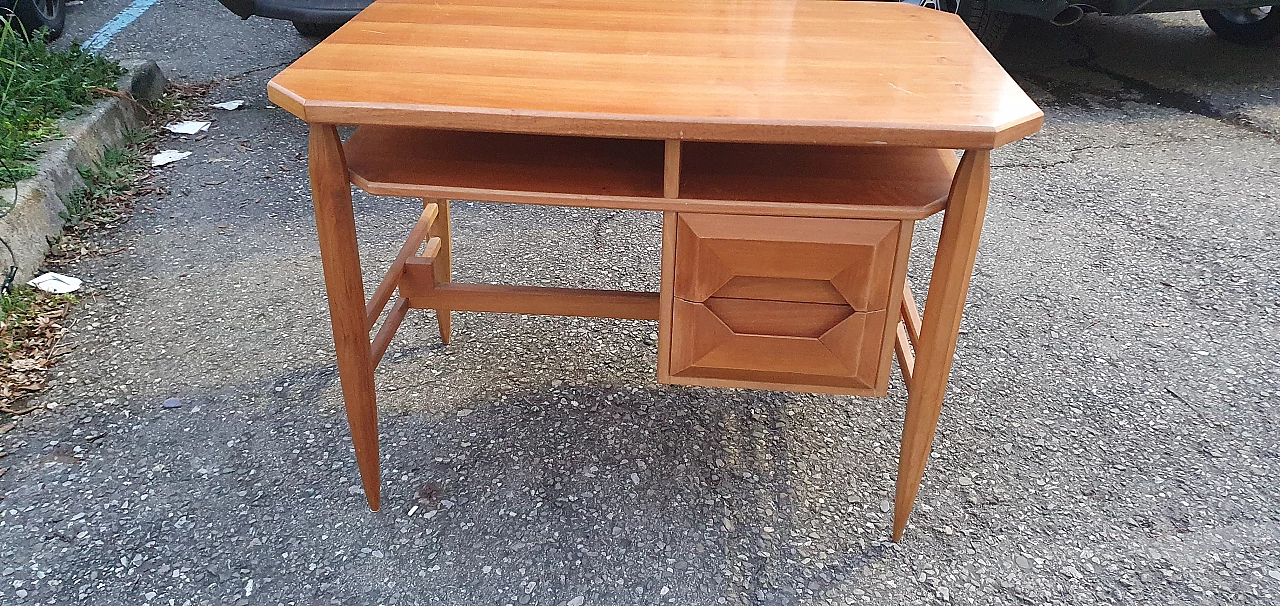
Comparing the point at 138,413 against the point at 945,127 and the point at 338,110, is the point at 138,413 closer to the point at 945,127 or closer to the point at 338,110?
the point at 338,110

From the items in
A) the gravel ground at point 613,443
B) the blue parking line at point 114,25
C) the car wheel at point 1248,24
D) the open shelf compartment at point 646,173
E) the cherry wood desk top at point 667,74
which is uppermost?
the cherry wood desk top at point 667,74

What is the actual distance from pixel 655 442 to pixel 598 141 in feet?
2.46

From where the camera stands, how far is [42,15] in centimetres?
469

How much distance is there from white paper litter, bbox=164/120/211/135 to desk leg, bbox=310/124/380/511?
2.61m

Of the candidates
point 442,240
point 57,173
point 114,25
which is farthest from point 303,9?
point 442,240

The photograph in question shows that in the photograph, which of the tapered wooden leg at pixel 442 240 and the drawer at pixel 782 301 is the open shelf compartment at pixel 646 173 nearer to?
the drawer at pixel 782 301

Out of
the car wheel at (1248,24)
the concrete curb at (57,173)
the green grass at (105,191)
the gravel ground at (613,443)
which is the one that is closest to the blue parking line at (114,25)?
the concrete curb at (57,173)

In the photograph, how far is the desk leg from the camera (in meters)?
1.47

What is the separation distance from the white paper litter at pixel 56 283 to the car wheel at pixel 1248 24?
18.7ft

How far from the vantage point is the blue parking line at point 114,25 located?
488 centimetres

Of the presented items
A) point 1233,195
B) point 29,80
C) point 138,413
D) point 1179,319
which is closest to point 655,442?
point 138,413

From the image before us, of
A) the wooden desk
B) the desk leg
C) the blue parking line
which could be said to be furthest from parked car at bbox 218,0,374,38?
the desk leg

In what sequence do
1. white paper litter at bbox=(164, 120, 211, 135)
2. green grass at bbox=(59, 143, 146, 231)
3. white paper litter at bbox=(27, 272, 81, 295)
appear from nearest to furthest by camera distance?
white paper litter at bbox=(27, 272, 81, 295), green grass at bbox=(59, 143, 146, 231), white paper litter at bbox=(164, 120, 211, 135)

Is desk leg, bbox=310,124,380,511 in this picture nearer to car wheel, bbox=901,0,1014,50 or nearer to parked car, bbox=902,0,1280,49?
parked car, bbox=902,0,1280,49
